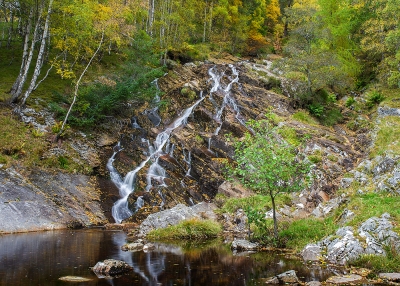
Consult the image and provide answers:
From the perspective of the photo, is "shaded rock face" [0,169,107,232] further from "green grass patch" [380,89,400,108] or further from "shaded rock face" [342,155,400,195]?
"green grass patch" [380,89,400,108]

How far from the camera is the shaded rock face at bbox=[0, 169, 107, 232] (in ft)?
58.0

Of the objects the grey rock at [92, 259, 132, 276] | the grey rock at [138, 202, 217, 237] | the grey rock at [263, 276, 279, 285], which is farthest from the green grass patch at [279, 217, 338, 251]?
the grey rock at [92, 259, 132, 276]

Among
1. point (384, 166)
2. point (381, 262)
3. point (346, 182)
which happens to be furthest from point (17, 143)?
point (384, 166)

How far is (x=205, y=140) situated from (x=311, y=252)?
15245mm

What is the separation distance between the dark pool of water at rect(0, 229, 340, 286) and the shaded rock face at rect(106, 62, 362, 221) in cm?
636

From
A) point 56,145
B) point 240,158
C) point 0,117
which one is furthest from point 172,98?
point 240,158

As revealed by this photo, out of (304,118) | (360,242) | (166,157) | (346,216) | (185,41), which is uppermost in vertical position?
(185,41)

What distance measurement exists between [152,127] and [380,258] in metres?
21.9

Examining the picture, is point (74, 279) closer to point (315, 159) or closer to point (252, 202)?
point (252, 202)

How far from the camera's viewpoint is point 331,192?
20719mm

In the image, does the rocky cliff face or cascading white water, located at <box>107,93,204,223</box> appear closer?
the rocky cliff face

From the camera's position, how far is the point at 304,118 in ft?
98.8

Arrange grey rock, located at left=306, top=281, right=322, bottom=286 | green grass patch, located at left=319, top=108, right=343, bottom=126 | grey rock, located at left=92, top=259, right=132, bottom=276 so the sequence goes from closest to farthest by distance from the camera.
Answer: grey rock, located at left=306, top=281, right=322, bottom=286 → grey rock, located at left=92, top=259, right=132, bottom=276 → green grass patch, located at left=319, top=108, right=343, bottom=126

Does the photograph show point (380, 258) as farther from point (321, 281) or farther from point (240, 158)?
point (240, 158)
